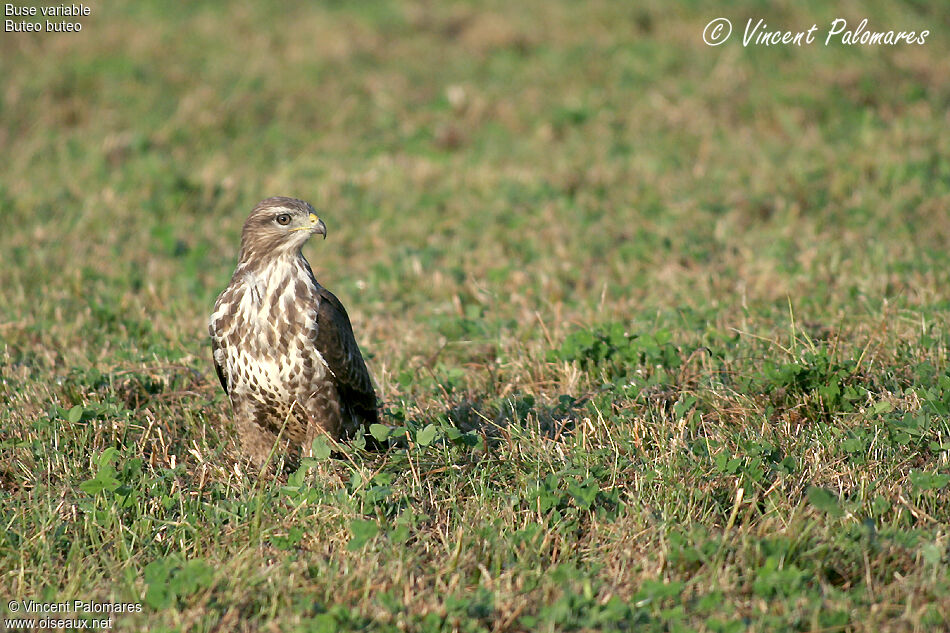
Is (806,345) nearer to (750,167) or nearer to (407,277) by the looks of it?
(407,277)

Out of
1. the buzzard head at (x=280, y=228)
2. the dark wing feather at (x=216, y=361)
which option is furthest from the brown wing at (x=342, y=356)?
the dark wing feather at (x=216, y=361)

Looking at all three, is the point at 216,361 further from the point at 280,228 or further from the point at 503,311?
the point at 503,311

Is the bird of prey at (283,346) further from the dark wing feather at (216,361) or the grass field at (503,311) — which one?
the grass field at (503,311)

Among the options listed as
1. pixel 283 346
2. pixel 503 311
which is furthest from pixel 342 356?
pixel 503 311

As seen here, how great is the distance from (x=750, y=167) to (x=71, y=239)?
19.6 feet

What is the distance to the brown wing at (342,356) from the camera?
464 centimetres

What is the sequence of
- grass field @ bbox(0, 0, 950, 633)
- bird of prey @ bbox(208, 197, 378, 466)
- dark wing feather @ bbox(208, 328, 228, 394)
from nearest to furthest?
grass field @ bbox(0, 0, 950, 633), bird of prey @ bbox(208, 197, 378, 466), dark wing feather @ bbox(208, 328, 228, 394)

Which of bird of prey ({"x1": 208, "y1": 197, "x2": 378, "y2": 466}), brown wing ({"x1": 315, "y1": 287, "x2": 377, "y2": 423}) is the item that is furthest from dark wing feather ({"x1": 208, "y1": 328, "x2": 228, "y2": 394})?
brown wing ({"x1": 315, "y1": 287, "x2": 377, "y2": 423})

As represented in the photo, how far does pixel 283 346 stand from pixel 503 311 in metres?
2.64

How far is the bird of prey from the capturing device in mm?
4598

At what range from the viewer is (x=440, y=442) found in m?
4.78

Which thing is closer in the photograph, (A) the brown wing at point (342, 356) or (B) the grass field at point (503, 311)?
(B) the grass field at point (503, 311)

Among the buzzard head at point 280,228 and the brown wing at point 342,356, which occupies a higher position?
the buzzard head at point 280,228

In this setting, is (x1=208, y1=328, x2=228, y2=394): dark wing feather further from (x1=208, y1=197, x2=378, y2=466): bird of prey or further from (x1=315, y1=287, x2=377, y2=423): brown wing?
(x1=315, y1=287, x2=377, y2=423): brown wing
